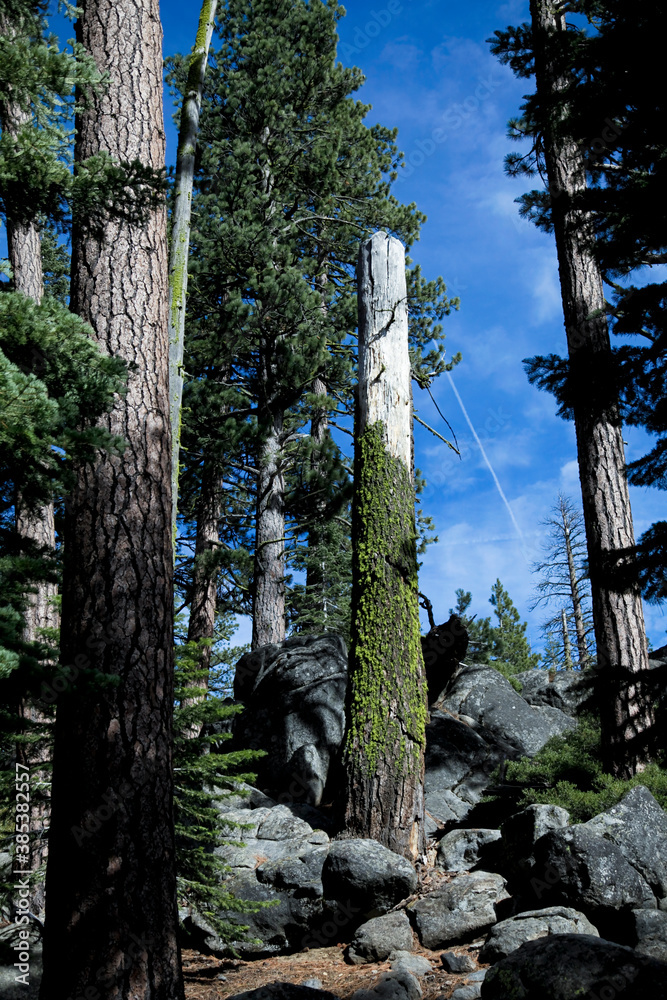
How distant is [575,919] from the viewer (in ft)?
16.3

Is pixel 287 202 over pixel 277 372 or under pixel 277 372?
over

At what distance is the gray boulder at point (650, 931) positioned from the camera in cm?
462

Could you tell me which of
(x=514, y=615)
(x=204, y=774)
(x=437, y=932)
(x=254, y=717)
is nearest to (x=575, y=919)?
(x=437, y=932)

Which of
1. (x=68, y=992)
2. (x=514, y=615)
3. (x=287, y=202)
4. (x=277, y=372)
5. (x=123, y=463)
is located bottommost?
(x=68, y=992)

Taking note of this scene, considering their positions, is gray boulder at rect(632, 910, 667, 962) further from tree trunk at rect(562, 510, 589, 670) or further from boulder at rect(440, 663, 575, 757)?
tree trunk at rect(562, 510, 589, 670)

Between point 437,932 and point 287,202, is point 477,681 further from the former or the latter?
point 287,202

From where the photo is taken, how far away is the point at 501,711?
10.7 m

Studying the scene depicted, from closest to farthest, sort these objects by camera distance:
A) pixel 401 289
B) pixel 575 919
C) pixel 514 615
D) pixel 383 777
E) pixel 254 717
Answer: pixel 575 919 < pixel 383 777 < pixel 401 289 < pixel 254 717 < pixel 514 615

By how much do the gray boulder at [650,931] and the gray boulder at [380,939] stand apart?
5.67 ft

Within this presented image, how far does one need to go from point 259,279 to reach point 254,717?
304 inches

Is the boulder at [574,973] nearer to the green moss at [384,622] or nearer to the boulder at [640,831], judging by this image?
the boulder at [640,831]

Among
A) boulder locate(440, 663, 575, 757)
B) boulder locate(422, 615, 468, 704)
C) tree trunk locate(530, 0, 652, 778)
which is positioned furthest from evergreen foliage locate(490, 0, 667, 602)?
boulder locate(440, 663, 575, 757)

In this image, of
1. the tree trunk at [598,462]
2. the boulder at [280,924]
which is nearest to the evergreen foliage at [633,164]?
the tree trunk at [598,462]

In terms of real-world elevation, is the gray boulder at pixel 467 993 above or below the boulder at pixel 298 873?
below
